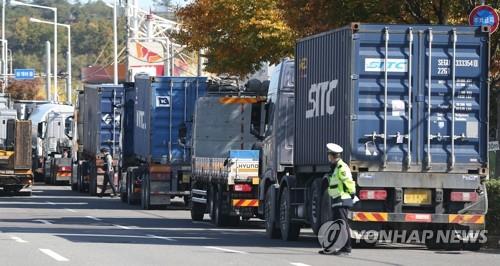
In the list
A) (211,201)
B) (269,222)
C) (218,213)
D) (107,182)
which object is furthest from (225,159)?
(107,182)

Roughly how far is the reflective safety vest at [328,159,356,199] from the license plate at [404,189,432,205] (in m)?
1.45

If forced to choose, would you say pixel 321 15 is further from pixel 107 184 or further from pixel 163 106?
pixel 107 184

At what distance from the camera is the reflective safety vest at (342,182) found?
73.4 ft

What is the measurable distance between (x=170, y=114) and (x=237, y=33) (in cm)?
406

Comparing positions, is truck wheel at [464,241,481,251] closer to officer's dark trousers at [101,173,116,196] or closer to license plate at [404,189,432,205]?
license plate at [404,189,432,205]

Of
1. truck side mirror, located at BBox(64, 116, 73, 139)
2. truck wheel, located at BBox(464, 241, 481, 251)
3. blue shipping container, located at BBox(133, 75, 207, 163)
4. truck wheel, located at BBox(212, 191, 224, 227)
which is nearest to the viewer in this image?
truck wheel, located at BBox(464, 241, 481, 251)

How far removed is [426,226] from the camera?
2405 cm

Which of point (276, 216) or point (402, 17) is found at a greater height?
point (402, 17)

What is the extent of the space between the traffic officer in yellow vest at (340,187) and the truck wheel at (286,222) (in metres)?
3.53

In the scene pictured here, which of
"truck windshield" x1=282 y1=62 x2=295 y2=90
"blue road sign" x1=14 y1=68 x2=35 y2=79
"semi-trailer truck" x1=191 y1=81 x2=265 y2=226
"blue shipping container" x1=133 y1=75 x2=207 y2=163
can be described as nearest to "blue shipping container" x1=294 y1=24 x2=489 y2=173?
"truck windshield" x1=282 y1=62 x2=295 y2=90

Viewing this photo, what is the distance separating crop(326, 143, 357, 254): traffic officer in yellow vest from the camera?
22.4 m

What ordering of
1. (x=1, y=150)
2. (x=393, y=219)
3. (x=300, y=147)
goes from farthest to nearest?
1. (x=1, y=150)
2. (x=300, y=147)
3. (x=393, y=219)

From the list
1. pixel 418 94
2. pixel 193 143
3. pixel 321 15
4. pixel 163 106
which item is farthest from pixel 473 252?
pixel 163 106

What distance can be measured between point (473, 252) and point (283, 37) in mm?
18158
